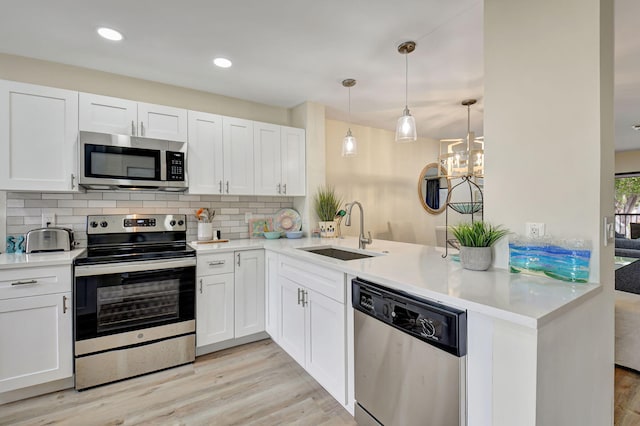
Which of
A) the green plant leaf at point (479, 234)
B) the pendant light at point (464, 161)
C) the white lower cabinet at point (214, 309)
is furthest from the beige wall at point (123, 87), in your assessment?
the green plant leaf at point (479, 234)

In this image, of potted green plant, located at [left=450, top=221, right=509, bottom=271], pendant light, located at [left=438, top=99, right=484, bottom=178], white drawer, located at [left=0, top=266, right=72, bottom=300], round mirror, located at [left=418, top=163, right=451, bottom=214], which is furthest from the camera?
round mirror, located at [left=418, top=163, right=451, bottom=214]

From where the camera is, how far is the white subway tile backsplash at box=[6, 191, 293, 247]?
7.75ft

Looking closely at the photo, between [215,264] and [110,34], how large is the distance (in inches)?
70.9

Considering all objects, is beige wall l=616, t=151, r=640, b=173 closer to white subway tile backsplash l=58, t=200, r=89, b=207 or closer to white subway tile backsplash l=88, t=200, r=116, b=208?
white subway tile backsplash l=88, t=200, r=116, b=208

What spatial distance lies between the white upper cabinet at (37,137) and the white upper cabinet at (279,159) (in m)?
1.49

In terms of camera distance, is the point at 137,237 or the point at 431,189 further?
the point at 431,189

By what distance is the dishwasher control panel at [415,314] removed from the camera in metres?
1.15

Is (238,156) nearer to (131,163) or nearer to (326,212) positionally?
(131,163)

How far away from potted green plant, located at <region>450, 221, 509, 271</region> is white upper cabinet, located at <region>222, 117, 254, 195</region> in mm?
2112

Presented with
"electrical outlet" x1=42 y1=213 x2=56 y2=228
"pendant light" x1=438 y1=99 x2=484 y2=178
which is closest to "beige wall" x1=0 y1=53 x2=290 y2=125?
"electrical outlet" x1=42 y1=213 x2=56 y2=228

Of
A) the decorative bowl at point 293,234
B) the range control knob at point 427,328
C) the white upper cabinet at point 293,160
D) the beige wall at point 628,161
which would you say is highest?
the beige wall at point 628,161

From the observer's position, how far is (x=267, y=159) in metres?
3.18

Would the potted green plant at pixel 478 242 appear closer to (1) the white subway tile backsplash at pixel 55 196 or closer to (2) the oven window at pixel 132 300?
(2) the oven window at pixel 132 300

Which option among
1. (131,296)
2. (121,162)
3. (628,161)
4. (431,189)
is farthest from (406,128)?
(628,161)
